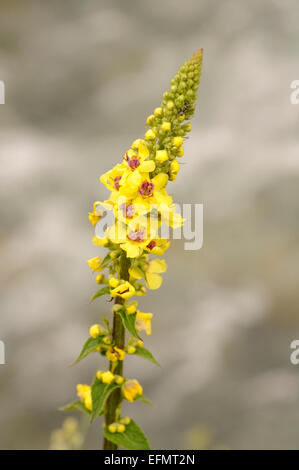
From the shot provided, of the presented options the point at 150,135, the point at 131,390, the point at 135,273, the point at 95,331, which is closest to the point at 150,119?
the point at 150,135

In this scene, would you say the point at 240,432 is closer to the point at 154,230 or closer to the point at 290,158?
the point at 290,158

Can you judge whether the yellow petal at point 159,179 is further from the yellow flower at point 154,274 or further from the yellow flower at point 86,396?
the yellow flower at point 86,396

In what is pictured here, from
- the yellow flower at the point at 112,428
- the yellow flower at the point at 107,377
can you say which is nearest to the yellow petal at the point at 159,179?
the yellow flower at the point at 107,377

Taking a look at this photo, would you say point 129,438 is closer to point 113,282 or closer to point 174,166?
point 113,282

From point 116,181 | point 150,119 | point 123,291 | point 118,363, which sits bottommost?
point 118,363

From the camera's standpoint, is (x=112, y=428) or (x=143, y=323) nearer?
(x=112, y=428)

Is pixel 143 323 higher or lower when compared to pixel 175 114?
lower

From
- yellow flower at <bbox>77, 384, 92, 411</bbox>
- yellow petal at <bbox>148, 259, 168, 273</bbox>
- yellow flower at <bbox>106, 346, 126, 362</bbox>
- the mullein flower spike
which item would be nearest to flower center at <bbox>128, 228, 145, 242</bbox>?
the mullein flower spike
